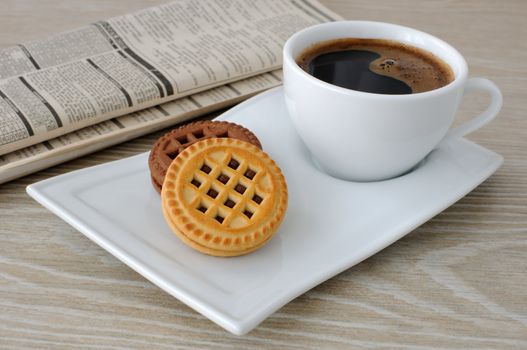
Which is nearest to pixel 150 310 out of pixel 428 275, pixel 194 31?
pixel 428 275

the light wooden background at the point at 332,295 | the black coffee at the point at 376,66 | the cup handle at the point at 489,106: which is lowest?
the light wooden background at the point at 332,295

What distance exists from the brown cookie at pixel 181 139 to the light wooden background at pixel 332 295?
100 mm

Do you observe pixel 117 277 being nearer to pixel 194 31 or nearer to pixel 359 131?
pixel 359 131

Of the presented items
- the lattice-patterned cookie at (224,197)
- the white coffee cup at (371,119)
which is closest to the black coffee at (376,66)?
the white coffee cup at (371,119)

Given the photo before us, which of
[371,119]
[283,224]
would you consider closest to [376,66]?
[371,119]

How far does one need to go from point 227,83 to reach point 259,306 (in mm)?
469

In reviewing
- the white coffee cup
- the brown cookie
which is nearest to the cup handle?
the white coffee cup

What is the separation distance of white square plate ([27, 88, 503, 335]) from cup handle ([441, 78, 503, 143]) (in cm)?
2

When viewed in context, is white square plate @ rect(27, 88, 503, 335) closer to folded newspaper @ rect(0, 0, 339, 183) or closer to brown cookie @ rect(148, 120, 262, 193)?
brown cookie @ rect(148, 120, 262, 193)

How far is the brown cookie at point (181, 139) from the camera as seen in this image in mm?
689

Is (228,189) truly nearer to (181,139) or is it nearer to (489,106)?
(181,139)

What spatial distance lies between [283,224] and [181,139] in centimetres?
15

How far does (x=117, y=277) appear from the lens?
2.10ft

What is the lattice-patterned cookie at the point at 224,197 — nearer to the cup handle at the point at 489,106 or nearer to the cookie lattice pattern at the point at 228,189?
the cookie lattice pattern at the point at 228,189
